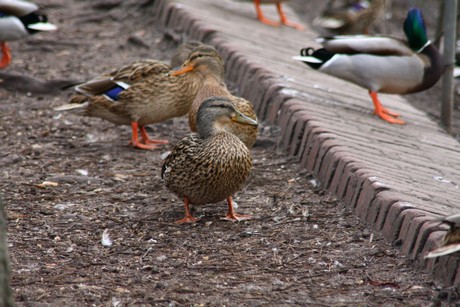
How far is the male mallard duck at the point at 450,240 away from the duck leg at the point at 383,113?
2728 mm

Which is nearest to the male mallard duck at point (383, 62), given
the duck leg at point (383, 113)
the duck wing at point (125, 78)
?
the duck leg at point (383, 113)

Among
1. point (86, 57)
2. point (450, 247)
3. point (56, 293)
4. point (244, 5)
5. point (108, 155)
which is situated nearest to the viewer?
point (450, 247)

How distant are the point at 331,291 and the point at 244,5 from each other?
6.59m

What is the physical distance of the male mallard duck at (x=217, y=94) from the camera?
4.95 metres

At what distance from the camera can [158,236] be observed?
13.7 ft

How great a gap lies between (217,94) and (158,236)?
1.45 metres

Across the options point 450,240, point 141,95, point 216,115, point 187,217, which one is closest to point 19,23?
point 141,95

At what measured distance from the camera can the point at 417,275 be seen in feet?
11.8

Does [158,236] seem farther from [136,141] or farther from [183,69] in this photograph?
[183,69]

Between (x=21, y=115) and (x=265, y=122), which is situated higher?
(x=265, y=122)

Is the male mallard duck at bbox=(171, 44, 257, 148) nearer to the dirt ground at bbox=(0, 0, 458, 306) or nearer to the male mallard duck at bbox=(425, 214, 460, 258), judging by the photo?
the dirt ground at bbox=(0, 0, 458, 306)

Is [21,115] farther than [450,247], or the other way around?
[21,115]

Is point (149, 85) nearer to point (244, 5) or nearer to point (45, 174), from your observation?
point (45, 174)

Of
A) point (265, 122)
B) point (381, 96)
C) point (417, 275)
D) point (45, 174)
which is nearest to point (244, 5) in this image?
point (381, 96)
